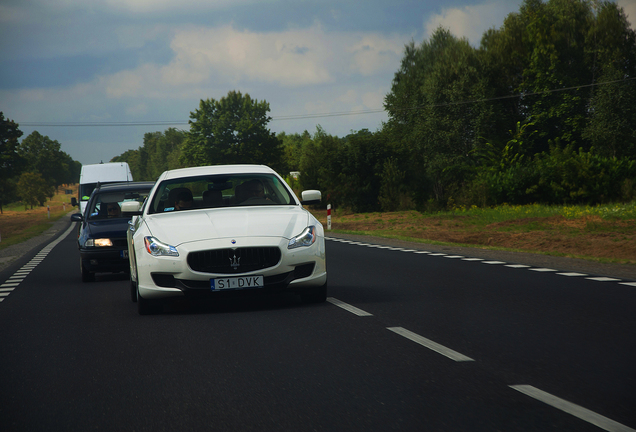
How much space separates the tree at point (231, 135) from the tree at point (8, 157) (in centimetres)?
2246

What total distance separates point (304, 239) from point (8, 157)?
303ft

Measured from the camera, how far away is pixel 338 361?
5770 mm

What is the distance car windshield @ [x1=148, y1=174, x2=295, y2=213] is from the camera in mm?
9203

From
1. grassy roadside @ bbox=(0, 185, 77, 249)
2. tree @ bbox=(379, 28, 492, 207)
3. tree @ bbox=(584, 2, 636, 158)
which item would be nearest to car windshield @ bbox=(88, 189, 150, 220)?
grassy roadside @ bbox=(0, 185, 77, 249)

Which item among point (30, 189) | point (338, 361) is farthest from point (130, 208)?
point (30, 189)

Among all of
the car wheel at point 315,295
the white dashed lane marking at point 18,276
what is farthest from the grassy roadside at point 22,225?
the car wheel at point 315,295

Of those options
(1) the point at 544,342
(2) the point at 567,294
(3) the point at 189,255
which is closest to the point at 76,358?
(3) the point at 189,255

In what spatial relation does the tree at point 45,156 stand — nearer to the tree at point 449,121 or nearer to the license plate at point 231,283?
the tree at point 449,121

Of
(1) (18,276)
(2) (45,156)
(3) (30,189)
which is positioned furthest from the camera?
(2) (45,156)

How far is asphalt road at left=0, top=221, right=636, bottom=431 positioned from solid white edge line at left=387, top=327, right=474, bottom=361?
3 cm

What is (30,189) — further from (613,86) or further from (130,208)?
(130,208)

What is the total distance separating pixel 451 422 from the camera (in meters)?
4.09

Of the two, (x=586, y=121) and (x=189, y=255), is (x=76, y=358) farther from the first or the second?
(x=586, y=121)

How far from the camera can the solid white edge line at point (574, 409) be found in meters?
3.89
